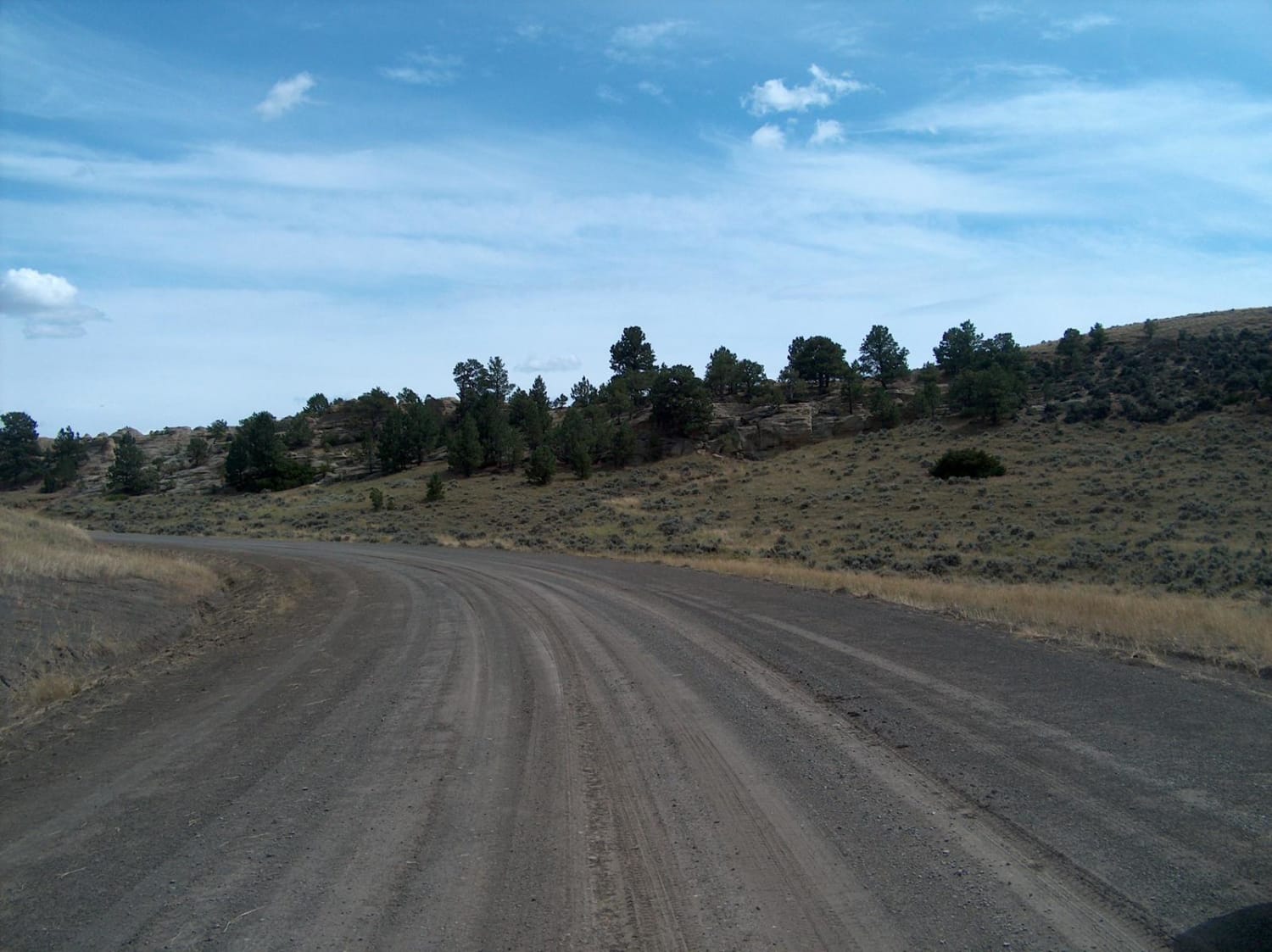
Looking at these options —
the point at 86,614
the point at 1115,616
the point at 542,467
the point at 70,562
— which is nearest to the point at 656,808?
the point at 1115,616

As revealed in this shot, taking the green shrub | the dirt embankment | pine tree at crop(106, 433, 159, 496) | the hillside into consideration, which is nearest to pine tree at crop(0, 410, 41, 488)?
the hillside

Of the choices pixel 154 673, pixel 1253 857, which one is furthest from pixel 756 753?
pixel 154 673

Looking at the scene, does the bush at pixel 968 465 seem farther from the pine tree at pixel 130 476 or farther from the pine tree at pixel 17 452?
the pine tree at pixel 17 452

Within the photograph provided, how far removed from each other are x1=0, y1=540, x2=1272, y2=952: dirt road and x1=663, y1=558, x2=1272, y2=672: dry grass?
148 cm

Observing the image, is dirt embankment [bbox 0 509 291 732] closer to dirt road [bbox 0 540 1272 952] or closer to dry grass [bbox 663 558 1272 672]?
dirt road [bbox 0 540 1272 952]

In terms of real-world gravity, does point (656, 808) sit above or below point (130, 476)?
→ below

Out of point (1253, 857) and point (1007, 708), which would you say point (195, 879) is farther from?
point (1007, 708)

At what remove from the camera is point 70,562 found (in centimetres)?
1698

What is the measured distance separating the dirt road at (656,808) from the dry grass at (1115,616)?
1.48 meters

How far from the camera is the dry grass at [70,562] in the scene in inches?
605

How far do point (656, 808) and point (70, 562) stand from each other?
1606 centimetres

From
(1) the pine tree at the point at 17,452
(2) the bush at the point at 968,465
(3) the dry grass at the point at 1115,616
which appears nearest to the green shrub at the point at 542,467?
(2) the bush at the point at 968,465

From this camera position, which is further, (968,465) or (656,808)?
(968,465)

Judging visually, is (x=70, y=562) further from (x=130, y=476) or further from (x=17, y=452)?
(x=17, y=452)
